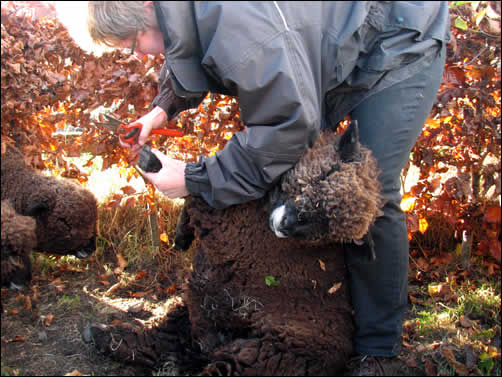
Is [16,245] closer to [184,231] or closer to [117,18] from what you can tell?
[184,231]

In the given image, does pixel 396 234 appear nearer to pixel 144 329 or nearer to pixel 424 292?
pixel 424 292

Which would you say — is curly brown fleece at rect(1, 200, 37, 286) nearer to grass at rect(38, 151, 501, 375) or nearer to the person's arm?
the person's arm

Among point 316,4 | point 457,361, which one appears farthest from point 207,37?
point 457,361

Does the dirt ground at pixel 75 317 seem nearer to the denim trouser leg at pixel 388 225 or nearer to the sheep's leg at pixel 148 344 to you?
the sheep's leg at pixel 148 344

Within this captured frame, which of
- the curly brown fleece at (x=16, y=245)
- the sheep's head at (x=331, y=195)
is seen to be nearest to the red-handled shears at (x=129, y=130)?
the curly brown fleece at (x=16, y=245)

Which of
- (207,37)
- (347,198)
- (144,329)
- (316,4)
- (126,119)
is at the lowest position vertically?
(144,329)

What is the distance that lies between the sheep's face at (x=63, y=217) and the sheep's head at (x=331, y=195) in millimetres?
1113

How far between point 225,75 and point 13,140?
1561 millimetres

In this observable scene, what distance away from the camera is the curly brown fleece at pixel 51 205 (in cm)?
248

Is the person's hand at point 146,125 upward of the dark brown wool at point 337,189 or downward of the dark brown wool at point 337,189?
upward

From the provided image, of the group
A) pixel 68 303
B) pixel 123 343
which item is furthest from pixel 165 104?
pixel 68 303

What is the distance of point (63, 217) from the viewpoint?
2.51 m

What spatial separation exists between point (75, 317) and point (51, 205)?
3.72ft

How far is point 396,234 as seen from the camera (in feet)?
8.25
